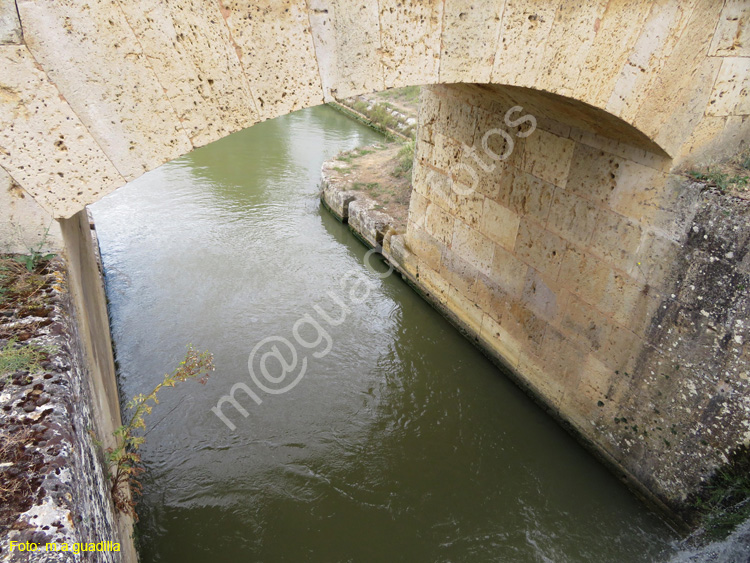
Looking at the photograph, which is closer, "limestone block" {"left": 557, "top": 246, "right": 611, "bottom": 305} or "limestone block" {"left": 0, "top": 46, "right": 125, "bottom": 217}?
"limestone block" {"left": 0, "top": 46, "right": 125, "bottom": 217}

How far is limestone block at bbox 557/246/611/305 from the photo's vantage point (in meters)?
3.77

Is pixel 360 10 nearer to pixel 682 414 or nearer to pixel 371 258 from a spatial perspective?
pixel 682 414

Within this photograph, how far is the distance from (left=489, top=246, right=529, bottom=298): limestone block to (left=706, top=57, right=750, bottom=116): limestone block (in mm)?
1879

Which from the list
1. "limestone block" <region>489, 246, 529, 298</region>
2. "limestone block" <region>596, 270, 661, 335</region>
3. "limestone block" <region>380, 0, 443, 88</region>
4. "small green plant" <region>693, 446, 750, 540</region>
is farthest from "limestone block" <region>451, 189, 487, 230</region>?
"small green plant" <region>693, 446, 750, 540</region>

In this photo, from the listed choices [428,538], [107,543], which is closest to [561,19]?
[107,543]

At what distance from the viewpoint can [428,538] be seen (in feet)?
11.1

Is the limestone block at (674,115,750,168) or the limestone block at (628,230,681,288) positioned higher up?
the limestone block at (674,115,750,168)

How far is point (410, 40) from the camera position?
94.7 inches

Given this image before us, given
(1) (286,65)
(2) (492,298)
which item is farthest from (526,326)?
(1) (286,65)

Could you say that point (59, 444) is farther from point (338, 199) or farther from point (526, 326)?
point (338, 199)

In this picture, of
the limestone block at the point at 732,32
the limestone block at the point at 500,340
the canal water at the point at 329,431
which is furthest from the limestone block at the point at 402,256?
the limestone block at the point at 732,32

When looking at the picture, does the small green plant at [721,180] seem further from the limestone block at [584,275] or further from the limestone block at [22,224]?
the limestone block at [22,224]

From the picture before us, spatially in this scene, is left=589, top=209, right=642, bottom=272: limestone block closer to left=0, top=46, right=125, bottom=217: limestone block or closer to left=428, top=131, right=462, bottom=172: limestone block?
left=428, top=131, right=462, bottom=172: limestone block

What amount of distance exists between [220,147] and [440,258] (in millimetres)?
6526
